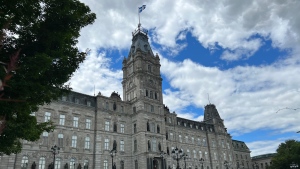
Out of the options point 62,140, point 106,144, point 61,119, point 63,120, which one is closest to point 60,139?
point 62,140

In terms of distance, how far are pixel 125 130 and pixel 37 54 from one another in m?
40.6

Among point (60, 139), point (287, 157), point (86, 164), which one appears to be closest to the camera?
point (60, 139)

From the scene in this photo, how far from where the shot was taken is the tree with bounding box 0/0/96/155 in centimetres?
1059

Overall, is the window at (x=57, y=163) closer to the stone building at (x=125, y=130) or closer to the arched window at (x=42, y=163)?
the stone building at (x=125, y=130)

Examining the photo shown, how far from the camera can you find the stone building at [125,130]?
40.3m

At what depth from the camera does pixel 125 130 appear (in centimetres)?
4991

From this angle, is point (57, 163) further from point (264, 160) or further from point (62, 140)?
point (264, 160)

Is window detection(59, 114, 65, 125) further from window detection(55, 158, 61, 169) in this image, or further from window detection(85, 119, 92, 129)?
window detection(55, 158, 61, 169)

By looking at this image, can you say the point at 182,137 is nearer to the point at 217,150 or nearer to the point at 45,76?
the point at 217,150

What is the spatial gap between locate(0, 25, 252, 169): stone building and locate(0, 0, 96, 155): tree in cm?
2444

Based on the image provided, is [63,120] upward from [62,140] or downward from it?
upward

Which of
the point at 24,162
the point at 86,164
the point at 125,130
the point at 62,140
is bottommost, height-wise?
the point at 86,164

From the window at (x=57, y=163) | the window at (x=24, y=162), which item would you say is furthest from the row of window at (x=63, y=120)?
the window at (x=24, y=162)

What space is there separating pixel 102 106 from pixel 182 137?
23.6 m
